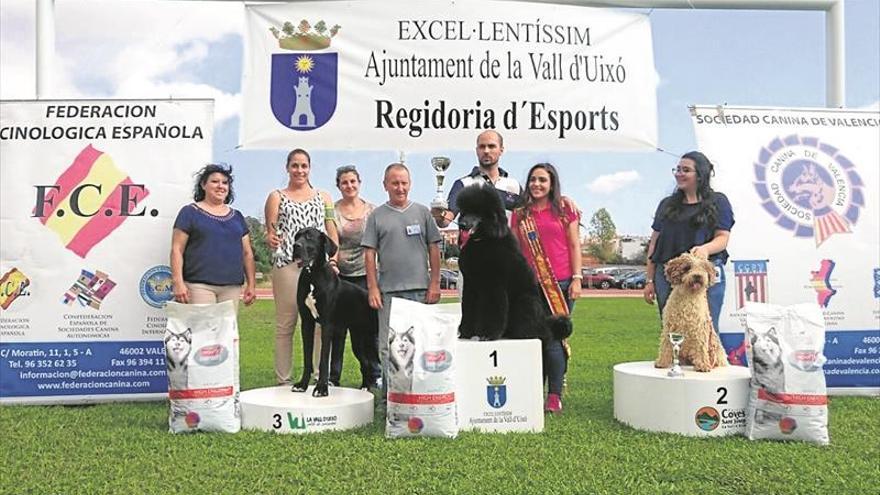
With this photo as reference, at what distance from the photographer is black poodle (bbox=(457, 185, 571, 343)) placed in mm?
3352

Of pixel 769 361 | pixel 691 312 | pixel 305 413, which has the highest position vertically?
pixel 691 312

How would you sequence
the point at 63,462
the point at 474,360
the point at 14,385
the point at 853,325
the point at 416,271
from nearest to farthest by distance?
the point at 63,462 → the point at 474,360 → the point at 416,271 → the point at 14,385 → the point at 853,325

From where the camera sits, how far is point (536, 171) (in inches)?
151

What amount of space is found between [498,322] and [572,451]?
0.69 meters

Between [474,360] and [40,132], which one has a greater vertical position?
[40,132]

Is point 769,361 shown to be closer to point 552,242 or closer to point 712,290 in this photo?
point 712,290

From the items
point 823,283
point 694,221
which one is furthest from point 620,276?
point 694,221

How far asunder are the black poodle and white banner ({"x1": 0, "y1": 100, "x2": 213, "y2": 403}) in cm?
195

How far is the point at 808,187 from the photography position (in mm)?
4691

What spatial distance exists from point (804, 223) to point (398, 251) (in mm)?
2797

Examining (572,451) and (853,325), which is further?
(853,325)

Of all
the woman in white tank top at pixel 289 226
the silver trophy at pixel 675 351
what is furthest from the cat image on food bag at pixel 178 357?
the silver trophy at pixel 675 351

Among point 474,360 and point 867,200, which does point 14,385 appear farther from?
point 867,200

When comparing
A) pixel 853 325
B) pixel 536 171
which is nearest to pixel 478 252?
pixel 536 171
